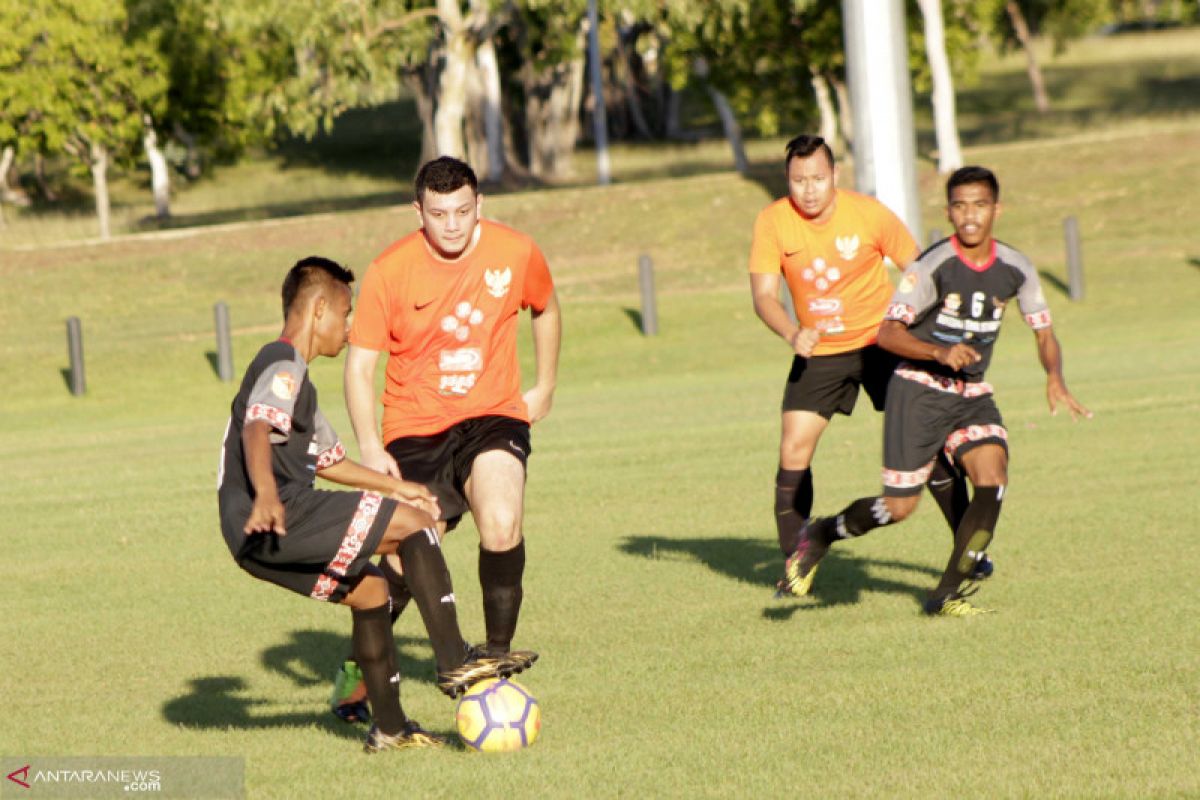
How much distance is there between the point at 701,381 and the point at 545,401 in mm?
16897

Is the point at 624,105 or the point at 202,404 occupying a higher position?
the point at 624,105

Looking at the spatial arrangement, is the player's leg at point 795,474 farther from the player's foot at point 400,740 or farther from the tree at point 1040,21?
the tree at point 1040,21

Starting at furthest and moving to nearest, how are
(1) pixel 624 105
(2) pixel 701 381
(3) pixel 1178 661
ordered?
1. (1) pixel 624 105
2. (2) pixel 701 381
3. (3) pixel 1178 661

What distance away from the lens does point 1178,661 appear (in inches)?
299

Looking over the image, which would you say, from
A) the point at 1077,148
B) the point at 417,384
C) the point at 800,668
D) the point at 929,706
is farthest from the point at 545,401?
the point at 1077,148

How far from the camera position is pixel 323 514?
6523 mm

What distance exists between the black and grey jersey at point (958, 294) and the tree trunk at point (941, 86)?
111ft

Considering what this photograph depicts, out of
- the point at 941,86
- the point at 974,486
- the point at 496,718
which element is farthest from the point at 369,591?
the point at 941,86

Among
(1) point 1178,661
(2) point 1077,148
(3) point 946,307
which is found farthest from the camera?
(2) point 1077,148

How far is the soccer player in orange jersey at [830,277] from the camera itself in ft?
31.4

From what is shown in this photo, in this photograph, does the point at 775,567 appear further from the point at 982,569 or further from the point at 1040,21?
the point at 1040,21

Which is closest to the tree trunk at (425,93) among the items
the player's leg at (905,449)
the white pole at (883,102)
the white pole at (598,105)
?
the white pole at (598,105)

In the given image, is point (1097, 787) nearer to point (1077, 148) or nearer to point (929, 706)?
point (929, 706)

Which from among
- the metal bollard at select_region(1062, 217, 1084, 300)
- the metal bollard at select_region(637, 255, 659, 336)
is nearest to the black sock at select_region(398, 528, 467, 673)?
the metal bollard at select_region(637, 255, 659, 336)
